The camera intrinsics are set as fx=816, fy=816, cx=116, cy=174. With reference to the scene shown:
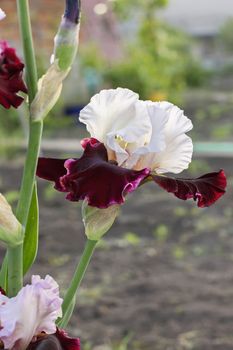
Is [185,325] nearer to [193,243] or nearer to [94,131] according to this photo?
[193,243]

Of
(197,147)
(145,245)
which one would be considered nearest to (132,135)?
(145,245)

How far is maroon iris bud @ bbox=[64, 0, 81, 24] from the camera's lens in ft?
2.39

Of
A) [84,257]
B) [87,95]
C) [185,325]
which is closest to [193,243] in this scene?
[185,325]

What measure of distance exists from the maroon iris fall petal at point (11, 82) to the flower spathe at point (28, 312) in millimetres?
156

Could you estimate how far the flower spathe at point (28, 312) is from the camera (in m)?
0.70

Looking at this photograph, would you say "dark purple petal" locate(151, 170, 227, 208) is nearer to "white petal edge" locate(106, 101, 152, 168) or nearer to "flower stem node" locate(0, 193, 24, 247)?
"white petal edge" locate(106, 101, 152, 168)

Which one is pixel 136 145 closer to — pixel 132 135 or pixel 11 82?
pixel 132 135

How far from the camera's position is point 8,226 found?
2.46ft

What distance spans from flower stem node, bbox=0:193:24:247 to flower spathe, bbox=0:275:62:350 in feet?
0.18

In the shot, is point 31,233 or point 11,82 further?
point 31,233

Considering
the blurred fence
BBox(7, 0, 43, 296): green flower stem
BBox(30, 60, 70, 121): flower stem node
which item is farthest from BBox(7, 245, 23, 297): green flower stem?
the blurred fence

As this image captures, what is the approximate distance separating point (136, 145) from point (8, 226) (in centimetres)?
14

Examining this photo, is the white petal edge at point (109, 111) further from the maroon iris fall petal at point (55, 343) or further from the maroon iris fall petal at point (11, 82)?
the maroon iris fall petal at point (55, 343)

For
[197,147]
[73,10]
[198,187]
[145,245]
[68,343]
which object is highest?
[73,10]
